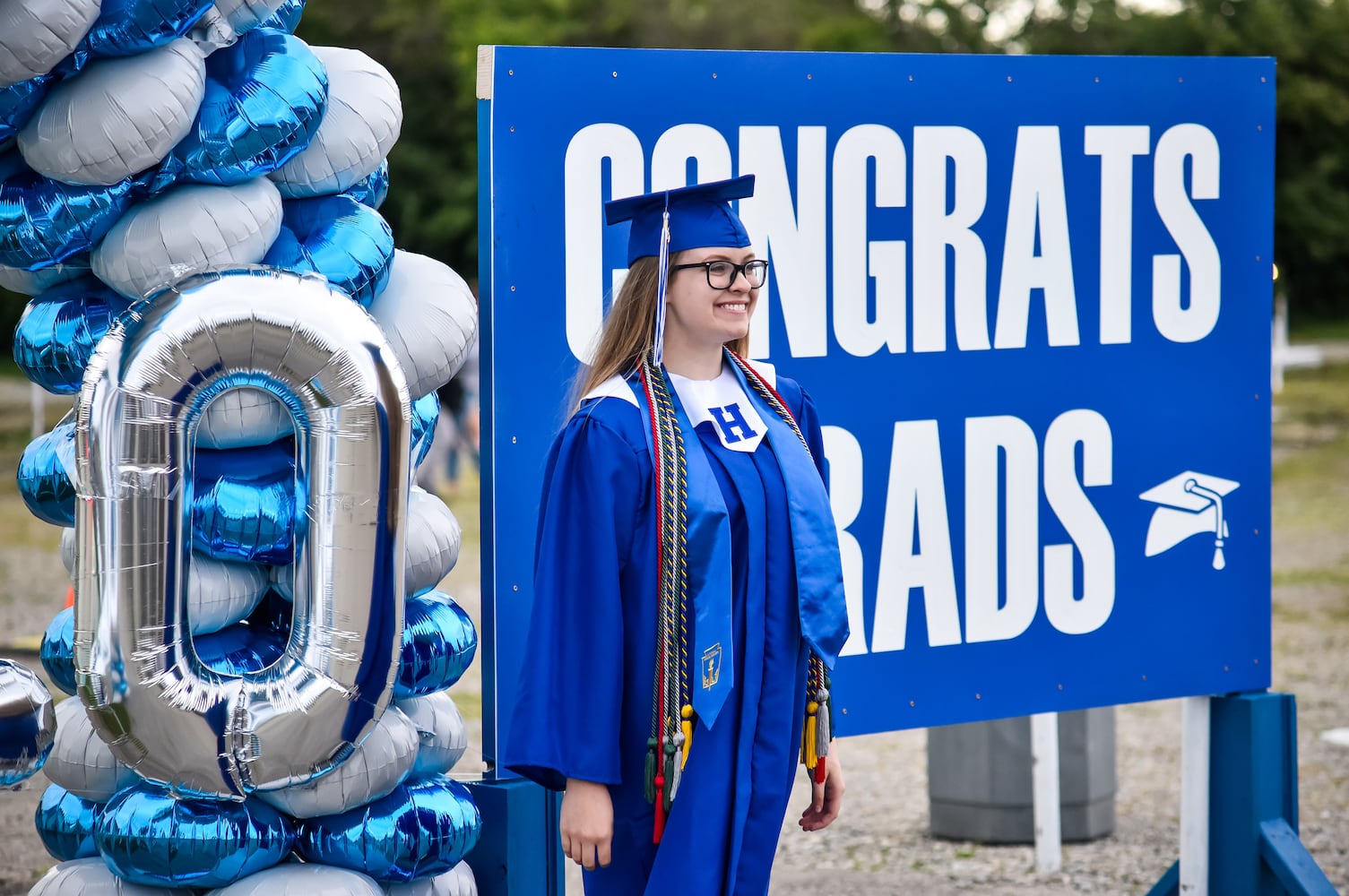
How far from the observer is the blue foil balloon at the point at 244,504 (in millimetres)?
2885

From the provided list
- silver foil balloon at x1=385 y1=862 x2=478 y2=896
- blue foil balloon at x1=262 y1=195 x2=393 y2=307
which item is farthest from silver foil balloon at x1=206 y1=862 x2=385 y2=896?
blue foil balloon at x1=262 y1=195 x2=393 y2=307

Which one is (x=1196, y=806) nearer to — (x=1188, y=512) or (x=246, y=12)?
(x=1188, y=512)

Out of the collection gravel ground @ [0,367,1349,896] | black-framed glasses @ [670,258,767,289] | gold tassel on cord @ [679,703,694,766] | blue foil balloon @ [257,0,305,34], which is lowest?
gravel ground @ [0,367,1349,896]

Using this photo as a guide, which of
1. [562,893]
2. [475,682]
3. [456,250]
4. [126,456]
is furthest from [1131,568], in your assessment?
[456,250]

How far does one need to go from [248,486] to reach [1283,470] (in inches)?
671

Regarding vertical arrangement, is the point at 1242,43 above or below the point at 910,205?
above

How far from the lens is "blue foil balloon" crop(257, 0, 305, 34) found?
10.1 ft

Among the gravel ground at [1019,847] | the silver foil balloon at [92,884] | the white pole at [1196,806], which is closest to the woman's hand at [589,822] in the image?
the silver foil balloon at [92,884]

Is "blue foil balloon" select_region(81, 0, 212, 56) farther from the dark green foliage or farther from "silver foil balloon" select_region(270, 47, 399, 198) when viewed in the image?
the dark green foliage

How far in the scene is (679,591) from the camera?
9.59 feet

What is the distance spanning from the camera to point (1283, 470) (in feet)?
60.3

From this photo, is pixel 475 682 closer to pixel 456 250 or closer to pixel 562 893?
pixel 562 893

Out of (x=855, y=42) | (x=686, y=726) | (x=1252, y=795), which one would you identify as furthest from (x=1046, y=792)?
(x=855, y=42)

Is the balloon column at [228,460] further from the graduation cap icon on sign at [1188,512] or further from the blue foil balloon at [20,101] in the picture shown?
the graduation cap icon on sign at [1188,512]
